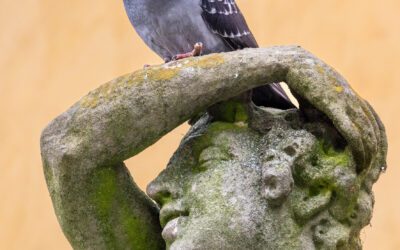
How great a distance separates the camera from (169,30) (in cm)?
261

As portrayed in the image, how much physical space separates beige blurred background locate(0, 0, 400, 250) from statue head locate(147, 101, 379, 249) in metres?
1.56

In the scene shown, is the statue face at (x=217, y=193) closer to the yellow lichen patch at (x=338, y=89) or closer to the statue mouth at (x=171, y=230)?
the statue mouth at (x=171, y=230)

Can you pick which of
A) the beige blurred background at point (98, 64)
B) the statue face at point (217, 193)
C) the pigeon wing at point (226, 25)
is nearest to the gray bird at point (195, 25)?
the pigeon wing at point (226, 25)

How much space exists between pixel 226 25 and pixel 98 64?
5.47 ft

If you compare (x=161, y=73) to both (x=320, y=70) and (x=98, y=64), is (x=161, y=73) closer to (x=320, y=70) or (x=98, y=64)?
(x=320, y=70)

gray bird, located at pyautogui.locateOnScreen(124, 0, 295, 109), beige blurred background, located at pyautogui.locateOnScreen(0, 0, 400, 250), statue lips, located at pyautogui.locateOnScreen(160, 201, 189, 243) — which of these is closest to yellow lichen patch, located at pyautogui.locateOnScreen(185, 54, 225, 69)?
statue lips, located at pyautogui.locateOnScreen(160, 201, 189, 243)

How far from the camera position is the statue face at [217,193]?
78.7 inches

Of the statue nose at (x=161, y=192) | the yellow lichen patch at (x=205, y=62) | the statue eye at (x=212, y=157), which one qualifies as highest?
the yellow lichen patch at (x=205, y=62)

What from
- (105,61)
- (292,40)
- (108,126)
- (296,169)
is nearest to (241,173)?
(296,169)

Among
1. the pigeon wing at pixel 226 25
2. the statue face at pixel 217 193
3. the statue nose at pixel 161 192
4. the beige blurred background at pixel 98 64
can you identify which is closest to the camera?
the statue face at pixel 217 193

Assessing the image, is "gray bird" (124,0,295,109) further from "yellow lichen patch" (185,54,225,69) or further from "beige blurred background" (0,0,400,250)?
"beige blurred background" (0,0,400,250)

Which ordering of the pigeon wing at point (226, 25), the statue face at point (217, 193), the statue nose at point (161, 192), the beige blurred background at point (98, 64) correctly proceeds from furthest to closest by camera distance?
the beige blurred background at point (98, 64)
the pigeon wing at point (226, 25)
the statue nose at point (161, 192)
the statue face at point (217, 193)

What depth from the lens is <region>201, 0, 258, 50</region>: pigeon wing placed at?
102 inches

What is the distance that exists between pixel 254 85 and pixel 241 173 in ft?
0.56
